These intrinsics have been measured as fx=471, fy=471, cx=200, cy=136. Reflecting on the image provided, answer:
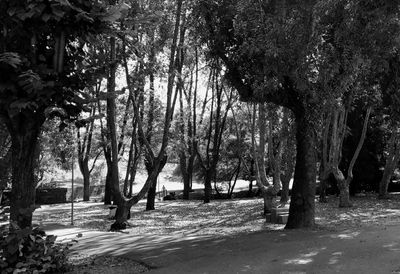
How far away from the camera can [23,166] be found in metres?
7.42

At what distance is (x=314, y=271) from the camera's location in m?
7.10

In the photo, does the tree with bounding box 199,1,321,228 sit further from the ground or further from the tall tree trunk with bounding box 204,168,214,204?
the tall tree trunk with bounding box 204,168,214,204

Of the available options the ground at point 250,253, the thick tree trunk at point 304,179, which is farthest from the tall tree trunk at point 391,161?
the ground at point 250,253

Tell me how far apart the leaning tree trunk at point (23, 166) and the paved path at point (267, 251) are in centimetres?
237

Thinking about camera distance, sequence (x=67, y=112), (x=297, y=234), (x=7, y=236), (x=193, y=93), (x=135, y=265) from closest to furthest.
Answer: (x=7, y=236) → (x=67, y=112) → (x=135, y=265) → (x=297, y=234) → (x=193, y=93)

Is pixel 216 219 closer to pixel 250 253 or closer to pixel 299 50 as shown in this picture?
pixel 250 253

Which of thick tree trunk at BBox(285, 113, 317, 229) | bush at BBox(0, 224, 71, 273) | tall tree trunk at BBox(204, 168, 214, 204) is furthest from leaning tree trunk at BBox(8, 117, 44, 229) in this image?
tall tree trunk at BBox(204, 168, 214, 204)

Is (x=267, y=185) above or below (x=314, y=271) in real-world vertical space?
above

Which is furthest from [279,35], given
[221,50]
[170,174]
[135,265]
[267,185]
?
[170,174]

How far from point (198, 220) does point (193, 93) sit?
11814mm

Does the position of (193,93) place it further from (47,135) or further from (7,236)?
(7,236)

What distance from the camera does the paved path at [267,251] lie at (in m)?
7.48

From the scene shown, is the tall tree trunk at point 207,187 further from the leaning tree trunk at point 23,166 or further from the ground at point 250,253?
the leaning tree trunk at point 23,166

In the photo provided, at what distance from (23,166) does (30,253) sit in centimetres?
135
